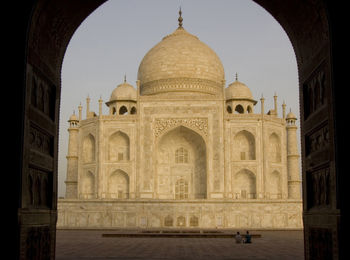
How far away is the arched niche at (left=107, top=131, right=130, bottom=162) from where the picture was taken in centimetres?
3238

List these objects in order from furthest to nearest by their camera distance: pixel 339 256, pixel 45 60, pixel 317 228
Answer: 1. pixel 45 60
2. pixel 317 228
3. pixel 339 256

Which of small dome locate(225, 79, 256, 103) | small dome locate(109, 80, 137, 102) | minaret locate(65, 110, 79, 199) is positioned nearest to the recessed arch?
small dome locate(109, 80, 137, 102)

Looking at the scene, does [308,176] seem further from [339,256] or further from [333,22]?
[333,22]

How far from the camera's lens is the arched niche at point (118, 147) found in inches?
1275

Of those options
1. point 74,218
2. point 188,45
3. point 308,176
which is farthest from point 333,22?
point 188,45

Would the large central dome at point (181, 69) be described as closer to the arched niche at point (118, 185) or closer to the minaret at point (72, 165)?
A: the minaret at point (72, 165)

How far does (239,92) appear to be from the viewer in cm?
3572

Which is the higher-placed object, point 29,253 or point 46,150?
point 46,150

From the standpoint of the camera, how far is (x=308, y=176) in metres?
8.09

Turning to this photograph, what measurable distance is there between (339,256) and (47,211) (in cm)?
437

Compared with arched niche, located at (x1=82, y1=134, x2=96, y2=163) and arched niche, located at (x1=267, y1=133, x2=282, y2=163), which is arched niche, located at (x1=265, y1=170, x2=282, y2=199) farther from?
arched niche, located at (x1=82, y1=134, x2=96, y2=163)

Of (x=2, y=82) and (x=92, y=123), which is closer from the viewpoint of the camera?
(x=2, y=82)

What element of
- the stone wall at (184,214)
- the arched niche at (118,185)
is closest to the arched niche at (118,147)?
the arched niche at (118,185)

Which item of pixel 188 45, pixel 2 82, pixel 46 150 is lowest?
pixel 46 150
